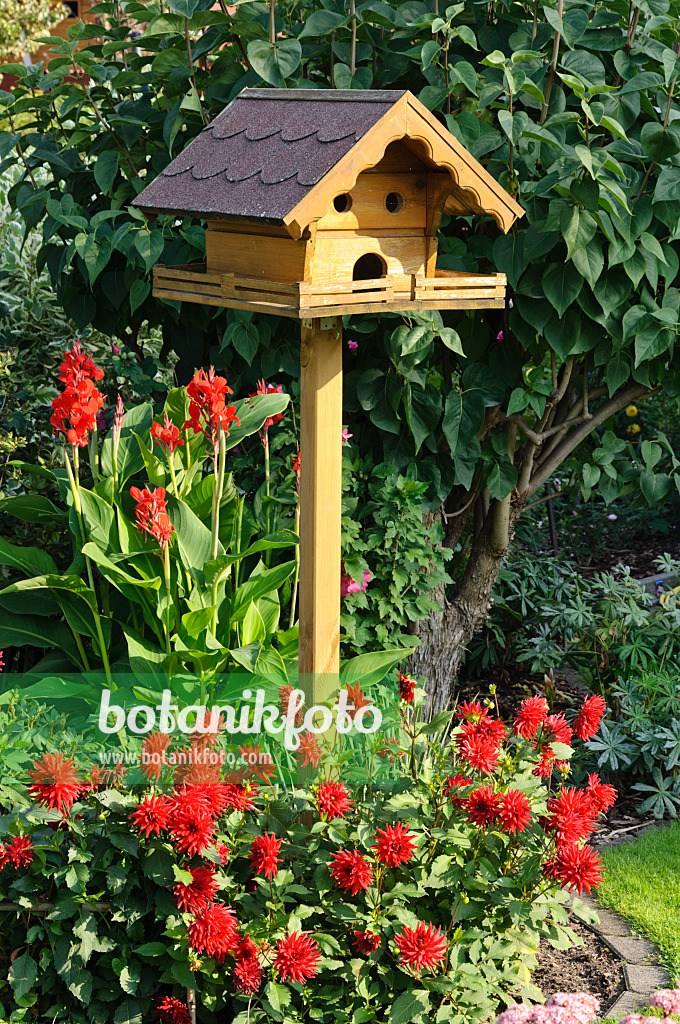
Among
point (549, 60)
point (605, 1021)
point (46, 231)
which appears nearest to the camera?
point (605, 1021)

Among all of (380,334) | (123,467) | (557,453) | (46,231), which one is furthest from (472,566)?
(46,231)

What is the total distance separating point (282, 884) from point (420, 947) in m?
0.35

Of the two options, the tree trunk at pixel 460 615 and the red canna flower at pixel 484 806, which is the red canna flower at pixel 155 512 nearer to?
the red canna flower at pixel 484 806

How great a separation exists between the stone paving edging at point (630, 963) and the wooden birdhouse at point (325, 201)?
68.9 inches

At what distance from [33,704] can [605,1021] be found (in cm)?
176

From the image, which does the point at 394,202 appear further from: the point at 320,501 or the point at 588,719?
the point at 588,719

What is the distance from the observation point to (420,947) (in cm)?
203

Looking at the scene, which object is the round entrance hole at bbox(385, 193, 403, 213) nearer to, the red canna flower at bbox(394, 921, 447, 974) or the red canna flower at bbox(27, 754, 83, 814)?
the red canna flower at bbox(27, 754, 83, 814)

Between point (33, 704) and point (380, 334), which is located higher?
point (380, 334)

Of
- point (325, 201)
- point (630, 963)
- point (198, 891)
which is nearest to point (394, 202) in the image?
point (325, 201)

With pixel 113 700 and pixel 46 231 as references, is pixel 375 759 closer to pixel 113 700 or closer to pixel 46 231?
pixel 113 700

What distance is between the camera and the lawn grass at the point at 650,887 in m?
2.72

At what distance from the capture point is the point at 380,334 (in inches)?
126

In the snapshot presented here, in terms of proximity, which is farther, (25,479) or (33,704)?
(25,479)
